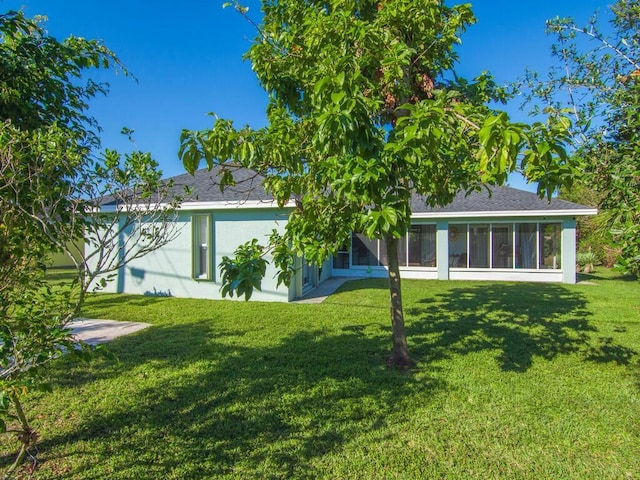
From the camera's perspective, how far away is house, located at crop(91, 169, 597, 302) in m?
11.1

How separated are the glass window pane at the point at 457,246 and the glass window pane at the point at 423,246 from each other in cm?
73

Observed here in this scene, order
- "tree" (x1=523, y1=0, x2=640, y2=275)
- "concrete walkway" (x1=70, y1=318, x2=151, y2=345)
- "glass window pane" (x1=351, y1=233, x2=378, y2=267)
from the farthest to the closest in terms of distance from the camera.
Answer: "glass window pane" (x1=351, y1=233, x2=378, y2=267)
"concrete walkway" (x1=70, y1=318, x2=151, y2=345)
"tree" (x1=523, y1=0, x2=640, y2=275)

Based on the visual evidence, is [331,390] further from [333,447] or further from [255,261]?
[255,261]

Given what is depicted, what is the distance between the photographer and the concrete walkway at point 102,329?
703 cm

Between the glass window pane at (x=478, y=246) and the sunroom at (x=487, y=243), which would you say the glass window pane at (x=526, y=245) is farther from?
the glass window pane at (x=478, y=246)

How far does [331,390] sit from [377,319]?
397 centimetres

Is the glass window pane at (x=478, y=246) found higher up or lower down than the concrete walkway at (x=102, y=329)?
higher up

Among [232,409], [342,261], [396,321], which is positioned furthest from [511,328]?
[342,261]

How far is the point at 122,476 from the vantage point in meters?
3.10

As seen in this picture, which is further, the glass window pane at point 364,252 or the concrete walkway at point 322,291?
the glass window pane at point 364,252

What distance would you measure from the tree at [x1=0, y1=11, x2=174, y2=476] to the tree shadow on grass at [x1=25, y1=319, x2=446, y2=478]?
0.90 m

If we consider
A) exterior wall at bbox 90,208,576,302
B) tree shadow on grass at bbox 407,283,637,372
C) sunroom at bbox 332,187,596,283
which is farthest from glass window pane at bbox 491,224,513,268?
exterior wall at bbox 90,208,576,302

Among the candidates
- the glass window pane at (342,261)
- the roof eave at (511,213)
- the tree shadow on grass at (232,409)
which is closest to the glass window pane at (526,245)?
the roof eave at (511,213)

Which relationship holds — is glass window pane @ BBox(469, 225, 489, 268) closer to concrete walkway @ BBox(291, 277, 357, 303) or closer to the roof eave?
the roof eave
